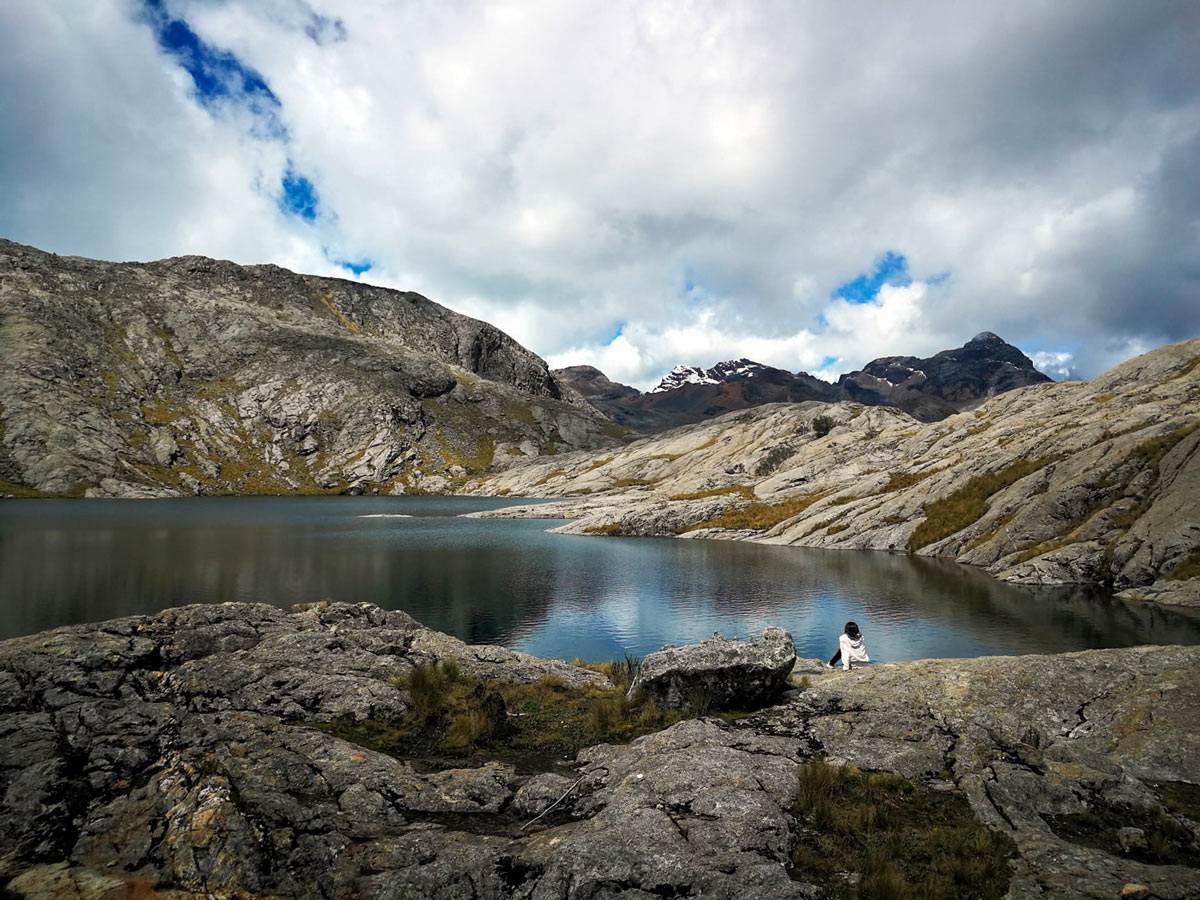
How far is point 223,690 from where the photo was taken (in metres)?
18.7

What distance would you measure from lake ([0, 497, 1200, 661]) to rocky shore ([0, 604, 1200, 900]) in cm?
2260

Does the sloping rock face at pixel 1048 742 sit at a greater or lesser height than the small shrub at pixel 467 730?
greater

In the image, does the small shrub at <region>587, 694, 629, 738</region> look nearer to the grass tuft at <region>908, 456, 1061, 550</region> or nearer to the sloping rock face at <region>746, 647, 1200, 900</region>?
the sloping rock face at <region>746, 647, 1200, 900</region>

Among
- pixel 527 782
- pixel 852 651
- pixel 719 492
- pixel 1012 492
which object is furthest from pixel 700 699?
pixel 719 492

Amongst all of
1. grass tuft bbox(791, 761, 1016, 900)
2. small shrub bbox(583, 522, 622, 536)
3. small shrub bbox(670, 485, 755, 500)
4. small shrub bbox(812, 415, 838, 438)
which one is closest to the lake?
small shrub bbox(583, 522, 622, 536)

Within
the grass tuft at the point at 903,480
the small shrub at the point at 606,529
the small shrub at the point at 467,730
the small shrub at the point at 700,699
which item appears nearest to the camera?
the small shrub at the point at 467,730

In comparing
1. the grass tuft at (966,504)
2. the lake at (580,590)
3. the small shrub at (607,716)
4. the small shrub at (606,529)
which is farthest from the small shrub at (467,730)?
the small shrub at (606,529)

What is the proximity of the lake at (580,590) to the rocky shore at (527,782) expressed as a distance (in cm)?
2260

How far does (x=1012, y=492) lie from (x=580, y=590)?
55.1 meters

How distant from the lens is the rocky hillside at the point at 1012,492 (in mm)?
54219

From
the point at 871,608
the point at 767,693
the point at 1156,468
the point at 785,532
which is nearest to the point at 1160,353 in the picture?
the point at 1156,468

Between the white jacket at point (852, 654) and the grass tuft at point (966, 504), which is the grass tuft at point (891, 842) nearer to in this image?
the white jacket at point (852, 654)

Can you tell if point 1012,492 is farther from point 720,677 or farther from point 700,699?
point 700,699

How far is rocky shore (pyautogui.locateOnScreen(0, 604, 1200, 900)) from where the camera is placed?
387 inches
